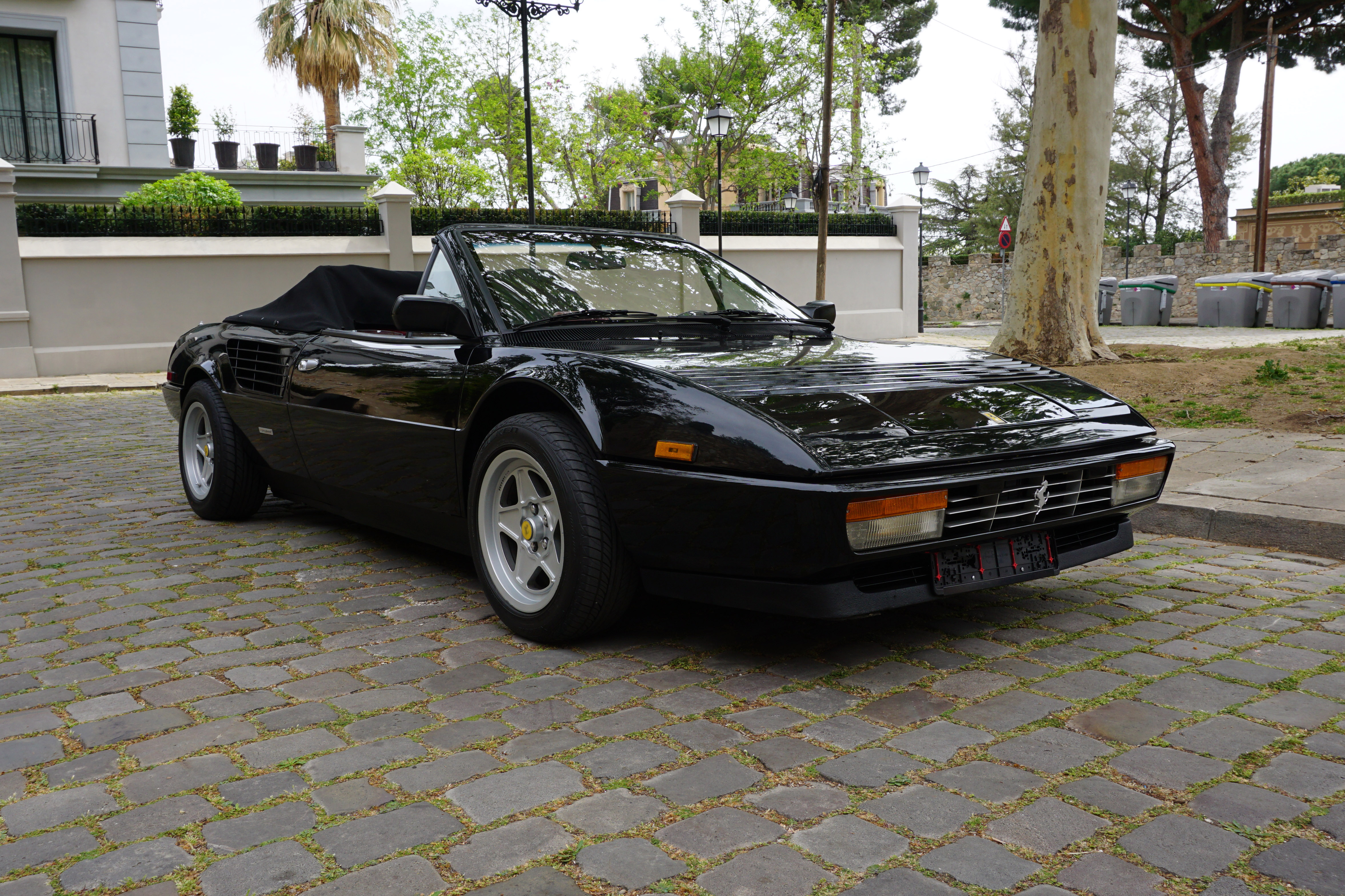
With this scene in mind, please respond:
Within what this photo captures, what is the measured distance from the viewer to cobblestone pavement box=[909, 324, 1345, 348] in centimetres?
1935

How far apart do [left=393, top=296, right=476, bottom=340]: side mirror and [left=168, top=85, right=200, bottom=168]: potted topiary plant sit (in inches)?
886

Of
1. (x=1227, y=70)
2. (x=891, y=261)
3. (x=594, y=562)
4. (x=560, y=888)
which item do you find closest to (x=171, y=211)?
(x=891, y=261)

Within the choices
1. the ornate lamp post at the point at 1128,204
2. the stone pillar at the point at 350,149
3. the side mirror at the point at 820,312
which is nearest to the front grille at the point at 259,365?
the side mirror at the point at 820,312

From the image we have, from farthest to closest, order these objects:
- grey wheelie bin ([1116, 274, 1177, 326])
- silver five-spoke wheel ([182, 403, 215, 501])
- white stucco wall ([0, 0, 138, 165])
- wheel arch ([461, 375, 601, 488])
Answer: grey wheelie bin ([1116, 274, 1177, 326]), white stucco wall ([0, 0, 138, 165]), silver five-spoke wheel ([182, 403, 215, 501]), wheel arch ([461, 375, 601, 488])

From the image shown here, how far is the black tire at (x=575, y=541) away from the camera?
10.7 feet

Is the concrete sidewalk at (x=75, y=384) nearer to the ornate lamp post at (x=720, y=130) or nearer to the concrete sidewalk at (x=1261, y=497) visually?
the ornate lamp post at (x=720, y=130)

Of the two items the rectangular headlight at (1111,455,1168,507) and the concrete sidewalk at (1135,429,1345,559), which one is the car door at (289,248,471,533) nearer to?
the rectangular headlight at (1111,455,1168,507)

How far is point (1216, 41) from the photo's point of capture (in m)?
32.8

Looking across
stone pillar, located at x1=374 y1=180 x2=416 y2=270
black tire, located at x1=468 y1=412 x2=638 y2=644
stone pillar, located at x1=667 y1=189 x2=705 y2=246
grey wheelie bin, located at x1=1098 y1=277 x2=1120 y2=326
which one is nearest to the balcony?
stone pillar, located at x1=374 y1=180 x2=416 y2=270

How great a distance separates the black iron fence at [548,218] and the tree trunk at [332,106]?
10647mm

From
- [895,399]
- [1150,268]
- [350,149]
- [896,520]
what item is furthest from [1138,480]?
[1150,268]

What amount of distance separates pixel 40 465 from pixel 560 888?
7.43m

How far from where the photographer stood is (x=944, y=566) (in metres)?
3.15

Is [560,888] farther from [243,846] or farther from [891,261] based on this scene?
[891,261]
